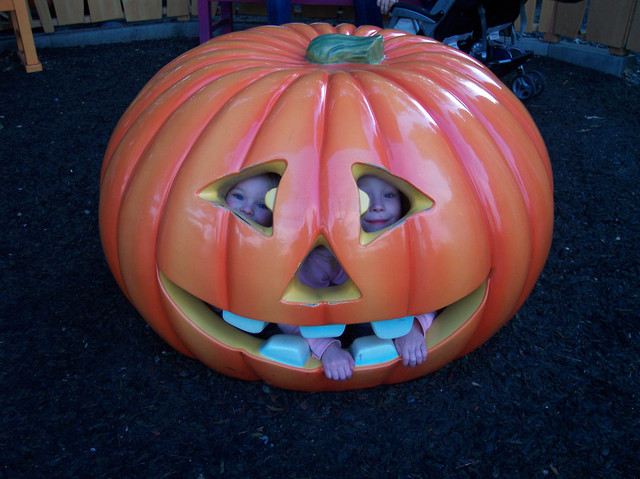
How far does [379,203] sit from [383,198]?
2 cm

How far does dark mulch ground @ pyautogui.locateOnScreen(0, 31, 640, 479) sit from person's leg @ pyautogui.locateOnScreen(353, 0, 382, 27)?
101 inches

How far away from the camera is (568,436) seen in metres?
1.84

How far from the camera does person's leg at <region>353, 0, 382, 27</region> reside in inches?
182

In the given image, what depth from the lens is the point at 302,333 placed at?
5.79ft

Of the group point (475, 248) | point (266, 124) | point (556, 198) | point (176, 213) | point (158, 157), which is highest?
point (266, 124)

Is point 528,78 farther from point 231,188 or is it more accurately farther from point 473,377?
point 231,188

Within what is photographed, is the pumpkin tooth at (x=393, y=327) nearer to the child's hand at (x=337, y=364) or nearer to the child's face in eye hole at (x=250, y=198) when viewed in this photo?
the child's hand at (x=337, y=364)

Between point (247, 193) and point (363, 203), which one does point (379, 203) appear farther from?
point (247, 193)

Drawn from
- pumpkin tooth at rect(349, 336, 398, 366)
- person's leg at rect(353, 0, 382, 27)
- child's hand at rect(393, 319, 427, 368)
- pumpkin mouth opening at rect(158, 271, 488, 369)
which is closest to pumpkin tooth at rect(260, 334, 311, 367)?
pumpkin mouth opening at rect(158, 271, 488, 369)

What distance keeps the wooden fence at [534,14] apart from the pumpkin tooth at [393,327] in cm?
468

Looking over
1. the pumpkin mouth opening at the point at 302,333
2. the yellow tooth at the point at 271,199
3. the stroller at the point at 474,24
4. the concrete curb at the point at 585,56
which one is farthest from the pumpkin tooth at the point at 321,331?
the concrete curb at the point at 585,56

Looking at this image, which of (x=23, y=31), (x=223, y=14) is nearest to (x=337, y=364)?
(x=23, y=31)

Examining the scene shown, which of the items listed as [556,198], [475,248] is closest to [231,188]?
[475,248]

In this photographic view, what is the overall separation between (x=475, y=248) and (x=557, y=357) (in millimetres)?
804
